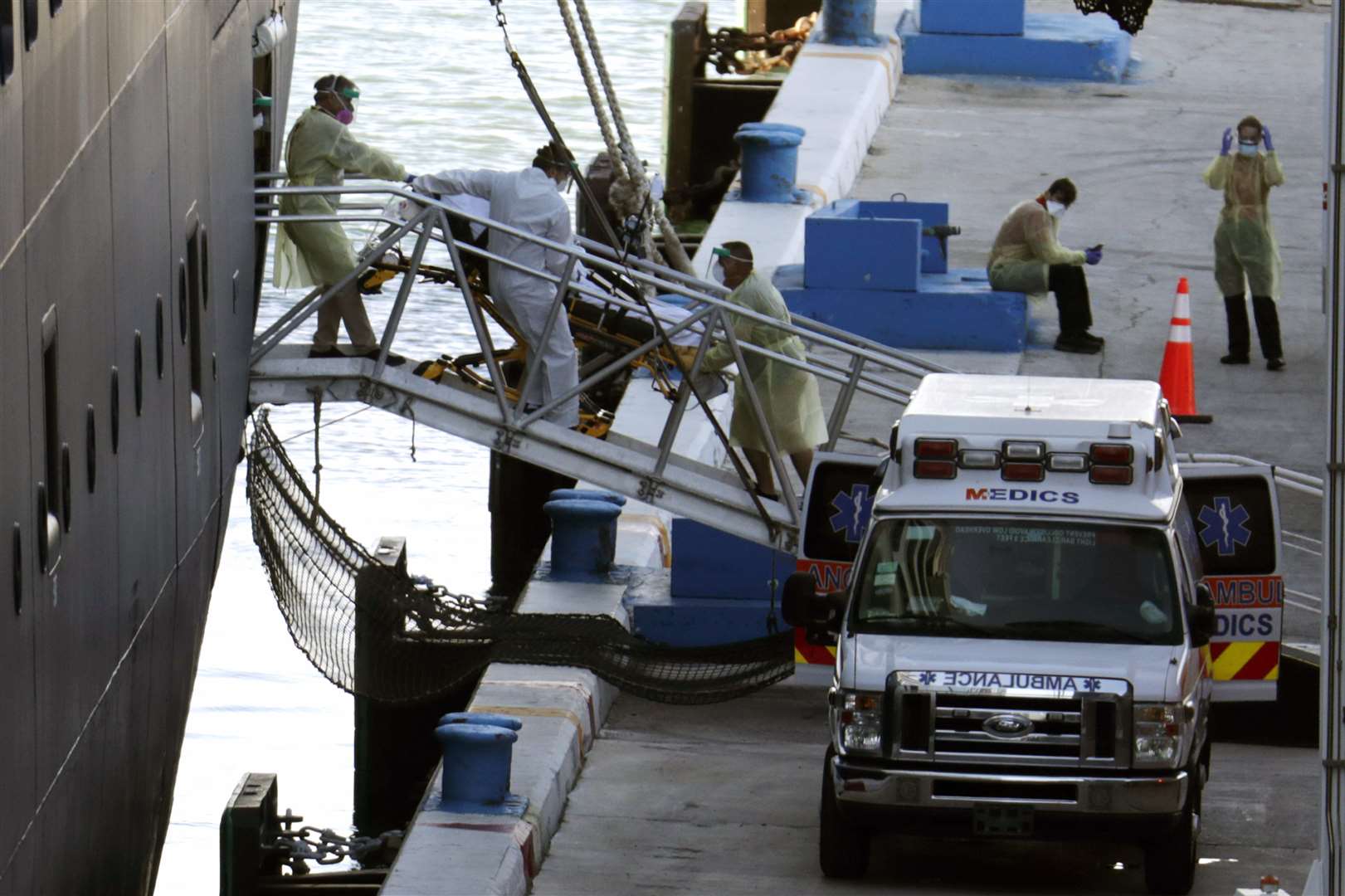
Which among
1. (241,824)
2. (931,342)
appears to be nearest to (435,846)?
(241,824)

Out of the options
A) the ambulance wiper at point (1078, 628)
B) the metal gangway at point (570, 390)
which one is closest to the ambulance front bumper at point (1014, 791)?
the ambulance wiper at point (1078, 628)

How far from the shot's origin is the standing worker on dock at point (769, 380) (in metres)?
15.1

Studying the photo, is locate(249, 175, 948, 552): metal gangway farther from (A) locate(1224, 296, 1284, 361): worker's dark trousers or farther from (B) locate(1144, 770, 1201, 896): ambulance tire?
(A) locate(1224, 296, 1284, 361): worker's dark trousers

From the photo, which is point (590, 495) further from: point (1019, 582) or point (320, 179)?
point (1019, 582)

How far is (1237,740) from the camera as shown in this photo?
14.8 m

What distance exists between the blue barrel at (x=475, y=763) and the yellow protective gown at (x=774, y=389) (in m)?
3.70

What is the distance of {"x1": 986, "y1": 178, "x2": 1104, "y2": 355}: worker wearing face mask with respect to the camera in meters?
21.1

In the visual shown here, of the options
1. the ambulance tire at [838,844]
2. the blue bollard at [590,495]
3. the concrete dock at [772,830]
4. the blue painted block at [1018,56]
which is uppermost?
the blue painted block at [1018,56]

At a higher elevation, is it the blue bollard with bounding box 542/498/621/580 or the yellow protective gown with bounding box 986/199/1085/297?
the yellow protective gown with bounding box 986/199/1085/297

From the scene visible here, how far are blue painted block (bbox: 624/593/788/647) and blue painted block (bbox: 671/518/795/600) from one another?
142mm

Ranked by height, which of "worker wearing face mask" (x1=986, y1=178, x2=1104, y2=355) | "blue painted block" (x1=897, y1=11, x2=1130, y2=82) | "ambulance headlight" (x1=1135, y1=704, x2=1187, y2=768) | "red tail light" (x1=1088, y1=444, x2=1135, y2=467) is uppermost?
"blue painted block" (x1=897, y1=11, x2=1130, y2=82)

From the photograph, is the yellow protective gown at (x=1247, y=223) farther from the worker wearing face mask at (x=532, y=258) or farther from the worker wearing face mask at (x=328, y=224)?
the worker wearing face mask at (x=328, y=224)

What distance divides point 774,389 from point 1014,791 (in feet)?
15.3

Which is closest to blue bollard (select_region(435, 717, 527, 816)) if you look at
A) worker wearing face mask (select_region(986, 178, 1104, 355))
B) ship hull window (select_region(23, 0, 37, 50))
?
ship hull window (select_region(23, 0, 37, 50))
